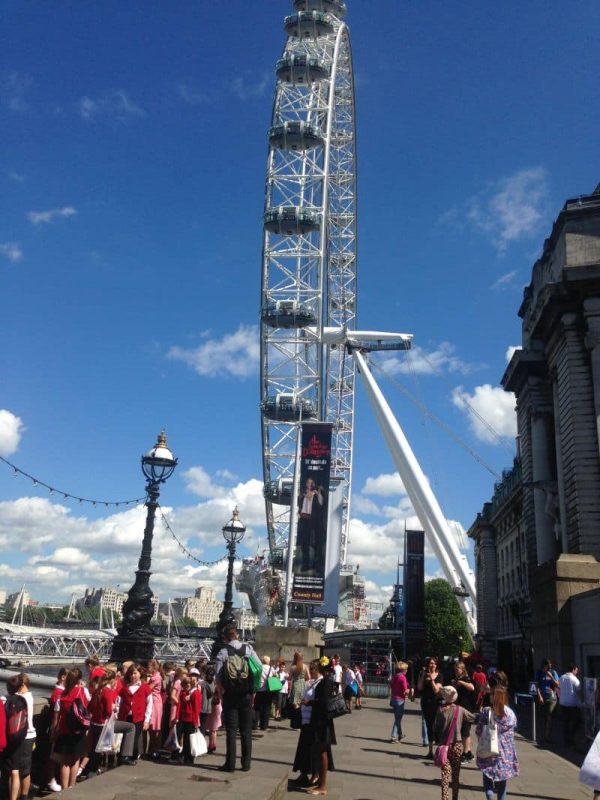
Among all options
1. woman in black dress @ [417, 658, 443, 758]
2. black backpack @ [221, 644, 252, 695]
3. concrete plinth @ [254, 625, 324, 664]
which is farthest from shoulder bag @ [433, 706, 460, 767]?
concrete plinth @ [254, 625, 324, 664]

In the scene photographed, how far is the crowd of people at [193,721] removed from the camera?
789 cm

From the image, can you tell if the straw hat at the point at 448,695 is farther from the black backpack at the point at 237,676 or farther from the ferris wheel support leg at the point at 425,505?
the ferris wheel support leg at the point at 425,505

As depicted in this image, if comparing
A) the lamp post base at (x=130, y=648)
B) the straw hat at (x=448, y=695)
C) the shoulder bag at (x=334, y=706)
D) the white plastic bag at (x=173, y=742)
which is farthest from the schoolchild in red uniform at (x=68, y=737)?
the lamp post base at (x=130, y=648)

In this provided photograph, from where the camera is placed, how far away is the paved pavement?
6992 millimetres

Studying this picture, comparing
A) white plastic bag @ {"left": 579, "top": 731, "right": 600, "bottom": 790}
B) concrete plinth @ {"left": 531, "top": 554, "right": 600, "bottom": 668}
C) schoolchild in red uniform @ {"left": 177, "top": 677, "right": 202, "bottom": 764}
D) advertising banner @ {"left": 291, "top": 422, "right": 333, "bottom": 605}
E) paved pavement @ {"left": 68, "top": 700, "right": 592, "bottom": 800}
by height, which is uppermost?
advertising banner @ {"left": 291, "top": 422, "right": 333, "bottom": 605}

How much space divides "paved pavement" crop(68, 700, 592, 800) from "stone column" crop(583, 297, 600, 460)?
50.2 ft

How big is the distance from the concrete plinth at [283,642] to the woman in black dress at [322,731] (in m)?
12.6

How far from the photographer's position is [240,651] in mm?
9461

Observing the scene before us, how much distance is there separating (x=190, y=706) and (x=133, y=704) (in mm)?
821

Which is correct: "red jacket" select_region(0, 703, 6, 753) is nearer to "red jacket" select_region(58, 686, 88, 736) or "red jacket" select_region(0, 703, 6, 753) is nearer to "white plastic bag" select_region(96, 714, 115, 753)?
"red jacket" select_region(58, 686, 88, 736)

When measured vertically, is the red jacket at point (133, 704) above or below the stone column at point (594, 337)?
below

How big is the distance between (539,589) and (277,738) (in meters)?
14.1

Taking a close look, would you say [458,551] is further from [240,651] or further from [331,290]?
[240,651]

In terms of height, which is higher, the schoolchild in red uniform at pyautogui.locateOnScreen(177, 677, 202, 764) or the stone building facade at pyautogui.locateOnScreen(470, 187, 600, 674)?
the stone building facade at pyautogui.locateOnScreen(470, 187, 600, 674)
